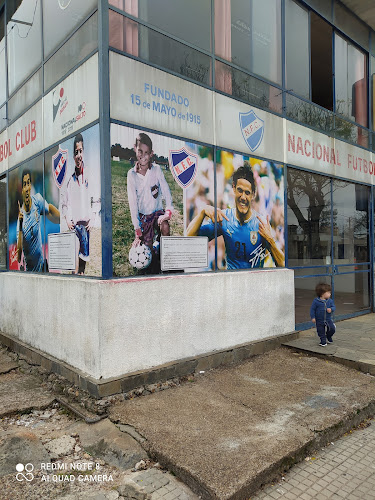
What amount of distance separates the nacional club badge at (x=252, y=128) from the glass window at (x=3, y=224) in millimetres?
4757

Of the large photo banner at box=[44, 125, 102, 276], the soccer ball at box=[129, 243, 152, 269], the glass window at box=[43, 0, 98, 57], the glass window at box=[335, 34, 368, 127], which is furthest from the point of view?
the glass window at box=[335, 34, 368, 127]

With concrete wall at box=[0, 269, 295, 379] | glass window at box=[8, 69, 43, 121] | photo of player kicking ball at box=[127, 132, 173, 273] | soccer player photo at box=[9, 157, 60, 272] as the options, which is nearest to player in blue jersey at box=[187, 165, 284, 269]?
concrete wall at box=[0, 269, 295, 379]

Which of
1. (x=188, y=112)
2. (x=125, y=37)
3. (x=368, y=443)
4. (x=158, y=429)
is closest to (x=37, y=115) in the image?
(x=125, y=37)

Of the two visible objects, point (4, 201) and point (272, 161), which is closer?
point (272, 161)

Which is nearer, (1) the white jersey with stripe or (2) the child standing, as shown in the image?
(1) the white jersey with stripe

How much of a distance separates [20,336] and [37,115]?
3668 mm

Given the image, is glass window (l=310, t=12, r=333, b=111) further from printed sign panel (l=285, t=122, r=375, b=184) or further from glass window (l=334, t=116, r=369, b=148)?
printed sign panel (l=285, t=122, r=375, b=184)

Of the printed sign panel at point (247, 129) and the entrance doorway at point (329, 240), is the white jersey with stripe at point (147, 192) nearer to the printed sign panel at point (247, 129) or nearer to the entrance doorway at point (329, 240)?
the printed sign panel at point (247, 129)

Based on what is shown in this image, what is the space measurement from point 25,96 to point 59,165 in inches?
86.1

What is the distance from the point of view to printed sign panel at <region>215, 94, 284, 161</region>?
593 centimetres

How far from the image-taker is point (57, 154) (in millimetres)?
5426

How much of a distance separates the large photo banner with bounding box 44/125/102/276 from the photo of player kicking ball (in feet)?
1.48

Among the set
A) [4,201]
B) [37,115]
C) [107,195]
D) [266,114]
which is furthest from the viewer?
[4,201]

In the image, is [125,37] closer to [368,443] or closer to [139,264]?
[139,264]
